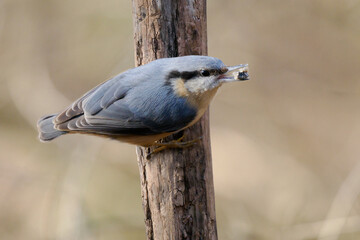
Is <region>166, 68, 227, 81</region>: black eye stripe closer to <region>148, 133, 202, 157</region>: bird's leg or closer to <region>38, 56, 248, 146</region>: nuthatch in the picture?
<region>38, 56, 248, 146</region>: nuthatch

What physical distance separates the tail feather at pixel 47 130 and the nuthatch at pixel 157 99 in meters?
0.20

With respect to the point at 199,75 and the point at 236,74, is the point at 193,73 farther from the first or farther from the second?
the point at 236,74

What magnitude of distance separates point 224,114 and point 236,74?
9.70ft

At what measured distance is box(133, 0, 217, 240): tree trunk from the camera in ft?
7.78

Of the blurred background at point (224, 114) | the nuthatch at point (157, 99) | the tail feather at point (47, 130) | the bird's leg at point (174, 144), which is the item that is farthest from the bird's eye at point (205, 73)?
the blurred background at point (224, 114)

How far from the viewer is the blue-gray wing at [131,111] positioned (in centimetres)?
242

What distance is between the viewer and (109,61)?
5395mm

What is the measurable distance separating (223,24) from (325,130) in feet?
5.51

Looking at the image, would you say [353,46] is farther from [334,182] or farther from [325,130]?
[334,182]

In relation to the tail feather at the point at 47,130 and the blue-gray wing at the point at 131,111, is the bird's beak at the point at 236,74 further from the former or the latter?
the tail feather at the point at 47,130

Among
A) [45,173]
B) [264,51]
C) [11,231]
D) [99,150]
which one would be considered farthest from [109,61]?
Answer: [11,231]

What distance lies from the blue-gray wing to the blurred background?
2008 mm

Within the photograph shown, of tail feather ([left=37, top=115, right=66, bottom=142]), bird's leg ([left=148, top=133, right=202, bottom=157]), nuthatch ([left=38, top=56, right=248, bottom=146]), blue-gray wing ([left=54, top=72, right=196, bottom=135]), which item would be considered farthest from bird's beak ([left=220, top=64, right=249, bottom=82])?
tail feather ([left=37, top=115, right=66, bottom=142])

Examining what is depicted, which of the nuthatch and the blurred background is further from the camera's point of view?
the blurred background
